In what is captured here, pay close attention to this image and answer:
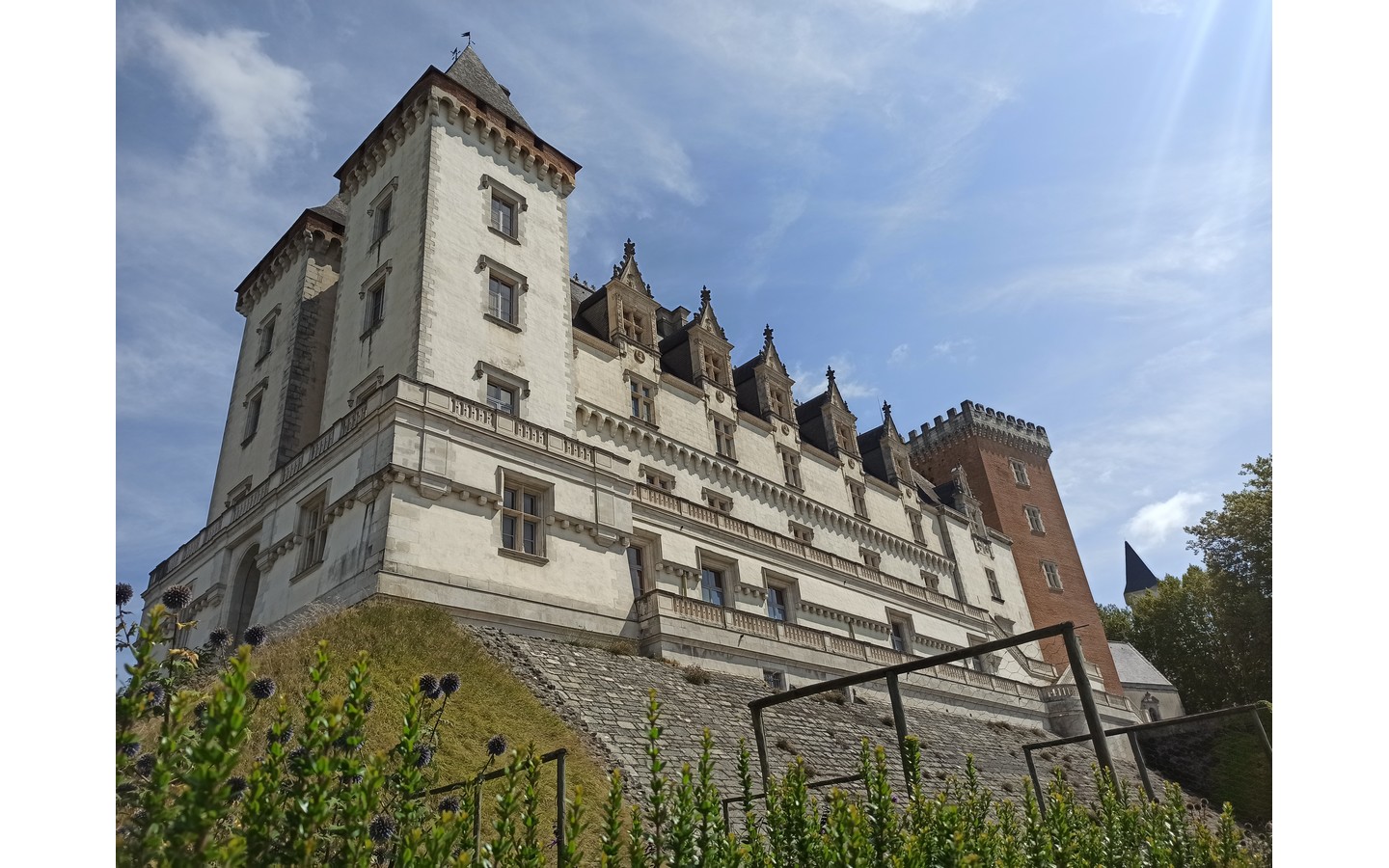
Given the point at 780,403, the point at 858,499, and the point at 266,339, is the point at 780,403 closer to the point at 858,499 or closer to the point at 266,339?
the point at 858,499

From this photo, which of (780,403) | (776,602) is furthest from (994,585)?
(776,602)

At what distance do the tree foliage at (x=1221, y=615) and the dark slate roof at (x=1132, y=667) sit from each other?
338 centimetres

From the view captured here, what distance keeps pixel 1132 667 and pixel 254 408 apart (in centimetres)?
4922

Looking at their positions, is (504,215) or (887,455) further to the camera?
(887,455)

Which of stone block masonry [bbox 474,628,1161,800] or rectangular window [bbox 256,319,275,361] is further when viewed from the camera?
rectangular window [bbox 256,319,275,361]

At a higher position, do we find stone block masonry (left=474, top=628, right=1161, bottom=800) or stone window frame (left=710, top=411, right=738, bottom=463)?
stone window frame (left=710, top=411, right=738, bottom=463)

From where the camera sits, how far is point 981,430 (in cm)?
5647

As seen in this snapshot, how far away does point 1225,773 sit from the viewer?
19.1 metres

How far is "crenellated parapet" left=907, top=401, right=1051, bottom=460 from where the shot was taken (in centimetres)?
5681

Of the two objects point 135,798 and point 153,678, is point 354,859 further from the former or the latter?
point 153,678

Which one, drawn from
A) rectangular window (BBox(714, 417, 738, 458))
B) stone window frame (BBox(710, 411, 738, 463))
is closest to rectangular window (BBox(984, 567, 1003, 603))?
stone window frame (BBox(710, 411, 738, 463))

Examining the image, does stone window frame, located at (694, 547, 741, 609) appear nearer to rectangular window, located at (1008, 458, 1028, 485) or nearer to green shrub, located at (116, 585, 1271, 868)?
green shrub, located at (116, 585, 1271, 868)

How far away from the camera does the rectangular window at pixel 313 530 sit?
2128 centimetres

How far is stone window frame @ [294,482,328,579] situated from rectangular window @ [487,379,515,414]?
4.93m
